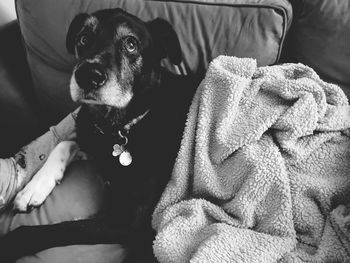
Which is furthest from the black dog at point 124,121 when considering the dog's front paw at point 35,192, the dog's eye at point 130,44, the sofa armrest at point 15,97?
the sofa armrest at point 15,97

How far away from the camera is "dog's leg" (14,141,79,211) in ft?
3.61

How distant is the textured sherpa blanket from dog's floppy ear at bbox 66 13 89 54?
18.4 inches

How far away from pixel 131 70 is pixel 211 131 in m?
0.33

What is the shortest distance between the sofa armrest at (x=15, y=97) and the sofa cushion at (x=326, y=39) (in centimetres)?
113

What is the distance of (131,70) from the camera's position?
45.5 inches

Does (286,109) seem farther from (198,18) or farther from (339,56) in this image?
(198,18)

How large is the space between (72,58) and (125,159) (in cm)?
51

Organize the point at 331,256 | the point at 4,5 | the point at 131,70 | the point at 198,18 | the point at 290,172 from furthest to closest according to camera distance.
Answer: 1. the point at 4,5
2. the point at 198,18
3. the point at 131,70
4. the point at 290,172
5. the point at 331,256

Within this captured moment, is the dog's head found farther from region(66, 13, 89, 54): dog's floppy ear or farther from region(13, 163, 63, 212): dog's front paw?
region(13, 163, 63, 212): dog's front paw

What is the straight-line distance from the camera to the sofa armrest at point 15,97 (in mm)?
1453

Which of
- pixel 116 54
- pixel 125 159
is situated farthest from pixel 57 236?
pixel 116 54

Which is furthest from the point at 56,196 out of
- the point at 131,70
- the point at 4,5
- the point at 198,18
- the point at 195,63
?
the point at 4,5

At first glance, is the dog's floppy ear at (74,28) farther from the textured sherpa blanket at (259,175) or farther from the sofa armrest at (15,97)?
the textured sherpa blanket at (259,175)

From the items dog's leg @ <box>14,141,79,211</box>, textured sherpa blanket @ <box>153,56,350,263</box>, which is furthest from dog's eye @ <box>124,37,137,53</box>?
dog's leg @ <box>14,141,79,211</box>
